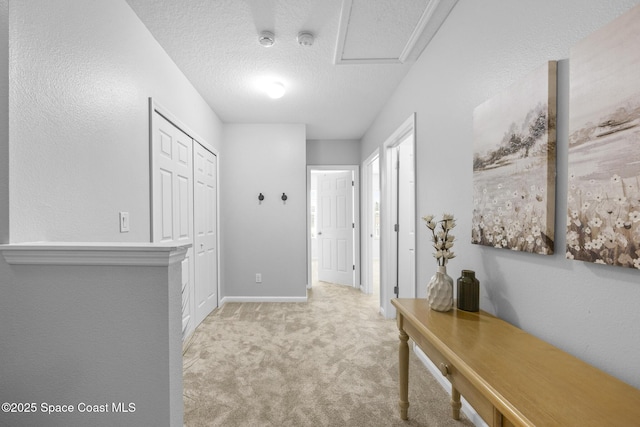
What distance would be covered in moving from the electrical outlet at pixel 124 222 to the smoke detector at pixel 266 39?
1.46 m

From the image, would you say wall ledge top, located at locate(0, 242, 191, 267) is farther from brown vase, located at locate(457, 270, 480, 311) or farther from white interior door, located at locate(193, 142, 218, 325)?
white interior door, located at locate(193, 142, 218, 325)

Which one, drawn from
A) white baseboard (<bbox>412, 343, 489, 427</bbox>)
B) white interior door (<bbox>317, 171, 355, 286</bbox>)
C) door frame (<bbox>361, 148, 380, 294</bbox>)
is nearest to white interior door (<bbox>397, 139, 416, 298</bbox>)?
white baseboard (<bbox>412, 343, 489, 427</bbox>)

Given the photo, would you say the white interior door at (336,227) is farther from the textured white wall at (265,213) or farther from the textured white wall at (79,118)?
the textured white wall at (79,118)

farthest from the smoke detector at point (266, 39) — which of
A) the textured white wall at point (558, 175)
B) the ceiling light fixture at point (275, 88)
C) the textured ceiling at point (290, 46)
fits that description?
the textured white wall at point (558, 175)

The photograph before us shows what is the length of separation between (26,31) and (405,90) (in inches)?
98.1

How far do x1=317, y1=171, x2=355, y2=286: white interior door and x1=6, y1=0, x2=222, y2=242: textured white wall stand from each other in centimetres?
334

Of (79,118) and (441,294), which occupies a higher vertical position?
(79,118)

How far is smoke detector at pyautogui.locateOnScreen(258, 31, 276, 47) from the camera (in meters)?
2.05

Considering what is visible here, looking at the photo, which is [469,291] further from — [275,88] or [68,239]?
[275,88]

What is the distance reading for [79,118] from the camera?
1.44 metres

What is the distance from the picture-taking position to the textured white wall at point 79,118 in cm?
116

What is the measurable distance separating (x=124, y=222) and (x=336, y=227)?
368 cm

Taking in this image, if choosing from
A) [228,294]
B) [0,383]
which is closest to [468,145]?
[0,383]

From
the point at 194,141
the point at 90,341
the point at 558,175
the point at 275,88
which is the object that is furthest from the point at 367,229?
the point at 90,341
